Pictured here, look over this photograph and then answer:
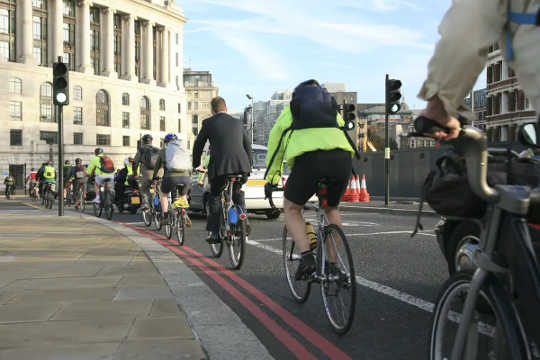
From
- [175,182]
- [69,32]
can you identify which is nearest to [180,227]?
[175,182]

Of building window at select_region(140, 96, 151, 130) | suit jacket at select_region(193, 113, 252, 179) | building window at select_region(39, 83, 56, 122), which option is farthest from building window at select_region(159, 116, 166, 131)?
suit jacket at select_region(193, 113, 252, 179)

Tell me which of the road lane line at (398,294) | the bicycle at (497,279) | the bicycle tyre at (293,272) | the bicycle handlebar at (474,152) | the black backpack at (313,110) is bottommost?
the road lane line at (398,294)

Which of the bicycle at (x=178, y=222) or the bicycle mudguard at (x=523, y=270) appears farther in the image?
the bicycle at (x=178, y=222)

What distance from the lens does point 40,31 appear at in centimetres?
7481

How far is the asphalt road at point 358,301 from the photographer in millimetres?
3555

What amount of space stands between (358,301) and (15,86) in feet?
238

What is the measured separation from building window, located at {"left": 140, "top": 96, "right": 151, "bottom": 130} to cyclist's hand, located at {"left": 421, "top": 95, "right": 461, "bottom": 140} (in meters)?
86.5

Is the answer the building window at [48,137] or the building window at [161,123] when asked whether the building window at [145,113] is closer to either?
the building window at [161,123]

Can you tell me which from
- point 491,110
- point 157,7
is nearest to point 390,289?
point 491,110

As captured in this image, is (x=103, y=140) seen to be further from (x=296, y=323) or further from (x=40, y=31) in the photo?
(x=296, y=323)

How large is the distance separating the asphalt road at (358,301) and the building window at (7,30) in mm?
71164

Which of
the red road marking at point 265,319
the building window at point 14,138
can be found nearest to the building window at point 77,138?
the building window at point 14,138

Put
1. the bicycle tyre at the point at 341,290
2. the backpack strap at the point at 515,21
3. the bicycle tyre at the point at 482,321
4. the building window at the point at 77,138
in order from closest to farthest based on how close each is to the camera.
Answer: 1. the backpack strap at the point at 515,21
2. the bicycle tyre at the point at 482,321
3. the bicycle tyre at the point at 341,290
4. the building window at the point at 77,138

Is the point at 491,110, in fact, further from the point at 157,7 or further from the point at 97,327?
the point at 97,327
